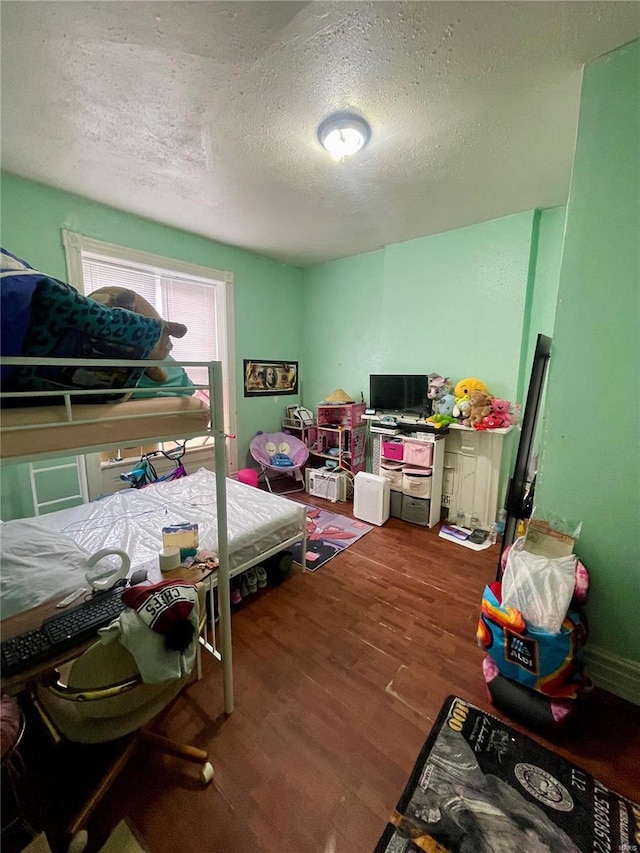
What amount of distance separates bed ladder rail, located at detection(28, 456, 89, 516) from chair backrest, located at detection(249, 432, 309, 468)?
1.62 m

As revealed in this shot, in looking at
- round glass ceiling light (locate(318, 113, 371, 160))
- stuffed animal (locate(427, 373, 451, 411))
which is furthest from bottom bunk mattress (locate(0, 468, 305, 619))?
round glass ceiling light (locate(318, 113, 371, 160))

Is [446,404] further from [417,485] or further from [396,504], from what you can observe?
[396,504]

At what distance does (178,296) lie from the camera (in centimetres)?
328

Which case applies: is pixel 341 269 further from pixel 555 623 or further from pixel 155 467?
pixel 555 623

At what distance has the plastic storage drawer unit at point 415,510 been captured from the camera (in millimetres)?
2979

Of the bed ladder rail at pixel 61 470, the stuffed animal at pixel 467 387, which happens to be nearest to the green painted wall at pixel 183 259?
the bed ladder rail at pixel 61 470

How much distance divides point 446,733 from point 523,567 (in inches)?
29.3

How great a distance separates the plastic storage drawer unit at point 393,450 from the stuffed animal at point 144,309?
2.32 metres

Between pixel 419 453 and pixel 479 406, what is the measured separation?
0.65 meters

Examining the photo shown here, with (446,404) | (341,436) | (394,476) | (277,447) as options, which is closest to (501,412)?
(446,404)

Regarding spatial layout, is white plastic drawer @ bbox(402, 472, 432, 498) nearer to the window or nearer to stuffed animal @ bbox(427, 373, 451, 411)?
stuffed animal @ bbox(427, 373, 451, 411)

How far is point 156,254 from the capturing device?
292 cm

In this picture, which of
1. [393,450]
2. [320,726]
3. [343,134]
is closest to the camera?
[320,726]

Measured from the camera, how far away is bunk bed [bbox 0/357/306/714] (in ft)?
2.69
